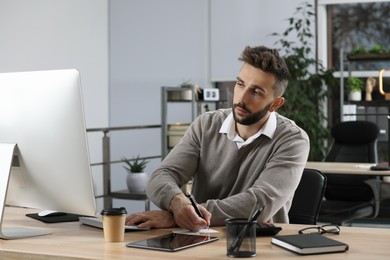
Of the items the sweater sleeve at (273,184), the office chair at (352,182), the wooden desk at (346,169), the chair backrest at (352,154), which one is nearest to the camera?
the sweater sleeve at (273,184)

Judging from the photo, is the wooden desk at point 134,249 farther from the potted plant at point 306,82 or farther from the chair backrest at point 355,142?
the potted plant at point 306,82

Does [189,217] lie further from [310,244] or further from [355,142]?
[355,142]

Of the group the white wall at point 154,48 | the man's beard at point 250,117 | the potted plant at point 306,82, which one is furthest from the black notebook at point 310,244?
the white wall at point 154,48

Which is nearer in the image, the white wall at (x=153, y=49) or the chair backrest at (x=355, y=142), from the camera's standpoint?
the chair backrest at (x=355, y=142)

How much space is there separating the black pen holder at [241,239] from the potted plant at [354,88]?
18.2 feet

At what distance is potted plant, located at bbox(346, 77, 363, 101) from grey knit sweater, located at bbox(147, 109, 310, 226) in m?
4.60

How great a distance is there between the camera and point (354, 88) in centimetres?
721

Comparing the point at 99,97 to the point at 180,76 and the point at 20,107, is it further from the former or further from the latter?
the point at 20,107

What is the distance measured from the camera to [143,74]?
7.71 m

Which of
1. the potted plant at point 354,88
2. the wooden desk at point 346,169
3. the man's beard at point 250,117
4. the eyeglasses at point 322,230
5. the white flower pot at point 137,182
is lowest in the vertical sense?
the white flower pot at point 137,182

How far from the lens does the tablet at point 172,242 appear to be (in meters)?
1.97

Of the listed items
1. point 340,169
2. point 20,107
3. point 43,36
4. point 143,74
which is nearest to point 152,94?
point 143,74

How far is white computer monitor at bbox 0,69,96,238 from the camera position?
205cm

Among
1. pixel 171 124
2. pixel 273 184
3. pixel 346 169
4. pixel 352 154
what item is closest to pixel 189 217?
pixel 273 184
